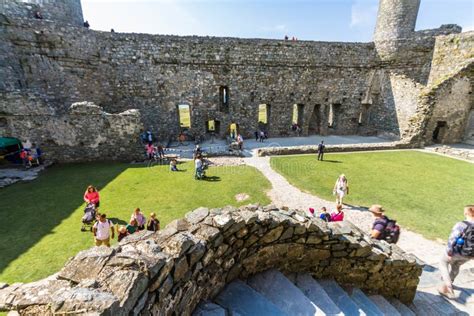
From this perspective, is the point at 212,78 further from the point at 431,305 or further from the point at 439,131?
the point at 439,131

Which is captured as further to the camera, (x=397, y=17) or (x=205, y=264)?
(x=397, y=17)

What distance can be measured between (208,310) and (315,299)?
1676mm

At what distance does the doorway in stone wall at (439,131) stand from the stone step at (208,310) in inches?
792

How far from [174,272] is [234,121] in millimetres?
16083

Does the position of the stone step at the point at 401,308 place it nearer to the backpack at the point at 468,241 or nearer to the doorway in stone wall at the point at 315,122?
the backpack at the point at 468,241

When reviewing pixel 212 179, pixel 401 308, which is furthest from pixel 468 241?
pixel 212 179

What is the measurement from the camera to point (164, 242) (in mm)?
2402

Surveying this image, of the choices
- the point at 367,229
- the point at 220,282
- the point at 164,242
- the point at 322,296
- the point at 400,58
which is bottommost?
the point at 367,229

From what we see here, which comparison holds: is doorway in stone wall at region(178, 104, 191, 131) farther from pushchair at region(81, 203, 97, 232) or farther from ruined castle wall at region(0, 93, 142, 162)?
pushchair at region(81, 203, 97, 232)

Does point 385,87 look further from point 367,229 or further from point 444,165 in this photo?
point 367,229

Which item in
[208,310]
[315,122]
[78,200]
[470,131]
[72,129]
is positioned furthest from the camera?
[315,122]

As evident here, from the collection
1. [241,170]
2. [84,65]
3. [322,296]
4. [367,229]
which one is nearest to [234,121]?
[241,170]

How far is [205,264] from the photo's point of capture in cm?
262

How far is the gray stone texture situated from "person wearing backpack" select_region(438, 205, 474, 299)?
42.6 feet
